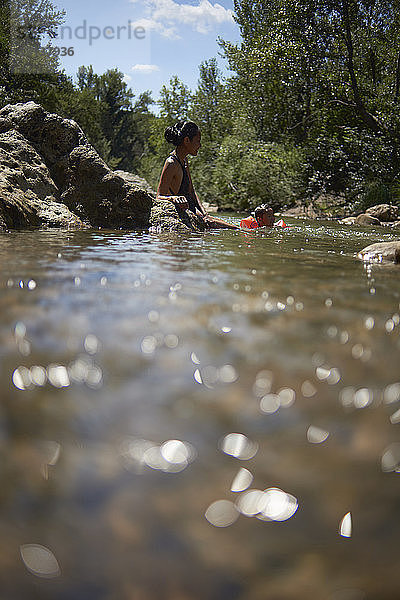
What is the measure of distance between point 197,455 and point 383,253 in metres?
3.21

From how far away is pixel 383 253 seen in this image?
3.54 m

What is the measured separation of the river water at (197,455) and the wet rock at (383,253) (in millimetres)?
2074

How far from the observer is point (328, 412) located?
3.12 feet

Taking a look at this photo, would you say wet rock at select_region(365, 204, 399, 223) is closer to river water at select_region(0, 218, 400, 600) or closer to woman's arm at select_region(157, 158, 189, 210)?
woman's arm at select_region(157, 158, 189, 210)

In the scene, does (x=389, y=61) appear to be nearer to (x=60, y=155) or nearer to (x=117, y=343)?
(x=60, y=155)

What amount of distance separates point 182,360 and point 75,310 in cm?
56

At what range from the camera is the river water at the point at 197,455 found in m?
0.64

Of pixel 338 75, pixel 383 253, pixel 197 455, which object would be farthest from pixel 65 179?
pixel 338 75

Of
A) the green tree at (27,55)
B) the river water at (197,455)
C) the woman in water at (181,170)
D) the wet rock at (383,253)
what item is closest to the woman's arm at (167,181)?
the woman in water at (181,170)

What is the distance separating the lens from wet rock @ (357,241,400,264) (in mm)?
3354

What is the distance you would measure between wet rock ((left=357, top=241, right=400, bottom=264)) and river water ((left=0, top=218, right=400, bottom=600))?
6.80 feet

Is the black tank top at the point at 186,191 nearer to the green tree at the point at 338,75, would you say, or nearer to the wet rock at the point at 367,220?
the wet rock at the point at 367,220

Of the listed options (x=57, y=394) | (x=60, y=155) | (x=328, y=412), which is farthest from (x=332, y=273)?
(x=60, y=155)

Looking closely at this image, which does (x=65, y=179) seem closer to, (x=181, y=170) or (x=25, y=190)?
(x=25, y=190)
